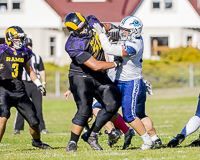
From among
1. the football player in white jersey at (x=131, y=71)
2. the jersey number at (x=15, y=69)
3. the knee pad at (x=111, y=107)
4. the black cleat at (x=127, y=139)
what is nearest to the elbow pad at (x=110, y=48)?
the football player in white jersey at (x=131, y=71)

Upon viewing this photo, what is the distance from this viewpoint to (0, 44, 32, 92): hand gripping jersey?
7121 millimetres

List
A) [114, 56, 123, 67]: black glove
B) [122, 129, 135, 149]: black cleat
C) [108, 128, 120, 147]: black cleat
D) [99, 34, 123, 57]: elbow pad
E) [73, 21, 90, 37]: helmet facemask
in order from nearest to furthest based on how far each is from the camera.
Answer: [99, 34, 123, 57]: elbow pad, [73, 21, 90, 37]: helmet facemask, [114, 56, 123, 67]: black glove, [122, 129, 135, 149]: black cleat, [108, 128, 120, 147]: black cleat

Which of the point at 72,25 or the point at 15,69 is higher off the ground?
the point at 72,25

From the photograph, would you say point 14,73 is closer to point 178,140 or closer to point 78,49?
point 78,49

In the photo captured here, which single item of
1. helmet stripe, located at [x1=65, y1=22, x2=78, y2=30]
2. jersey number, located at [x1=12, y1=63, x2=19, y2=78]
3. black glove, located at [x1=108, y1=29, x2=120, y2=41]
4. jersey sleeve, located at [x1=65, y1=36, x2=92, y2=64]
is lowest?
jersey number, located at [x1=12, y1=63, x2=19, y2=78]

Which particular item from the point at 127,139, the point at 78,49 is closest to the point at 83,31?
the point at 78,49

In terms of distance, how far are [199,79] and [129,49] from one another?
18641 millimetres

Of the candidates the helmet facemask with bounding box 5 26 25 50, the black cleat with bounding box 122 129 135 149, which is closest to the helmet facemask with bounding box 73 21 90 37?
the helmet facemask with bounding box 5 26 25 50

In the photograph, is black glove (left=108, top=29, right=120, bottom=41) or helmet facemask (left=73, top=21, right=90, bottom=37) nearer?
helmet facemask (left=73, top=21, right=90, bottom=37)

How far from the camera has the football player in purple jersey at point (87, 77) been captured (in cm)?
652

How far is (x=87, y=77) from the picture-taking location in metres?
6.70

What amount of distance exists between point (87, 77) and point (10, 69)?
45.4 inches

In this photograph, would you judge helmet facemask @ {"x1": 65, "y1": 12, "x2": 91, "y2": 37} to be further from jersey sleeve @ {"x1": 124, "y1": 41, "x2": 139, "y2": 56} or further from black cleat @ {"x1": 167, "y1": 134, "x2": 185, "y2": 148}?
black cleat @ {"x1": 167, "y1": 134, "x2": 185, "y2": 148}

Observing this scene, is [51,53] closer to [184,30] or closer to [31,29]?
[31,29]
